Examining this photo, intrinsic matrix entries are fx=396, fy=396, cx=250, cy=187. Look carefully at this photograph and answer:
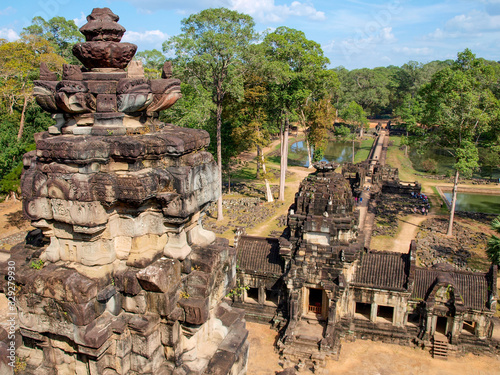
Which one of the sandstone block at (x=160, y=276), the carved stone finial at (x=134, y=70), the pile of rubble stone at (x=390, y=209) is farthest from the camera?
the pile of rubble stone at (x=390, y=209)

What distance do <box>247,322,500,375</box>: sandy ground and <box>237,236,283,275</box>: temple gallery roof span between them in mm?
3307

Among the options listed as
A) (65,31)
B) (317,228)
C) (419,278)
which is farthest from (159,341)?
(65,31)

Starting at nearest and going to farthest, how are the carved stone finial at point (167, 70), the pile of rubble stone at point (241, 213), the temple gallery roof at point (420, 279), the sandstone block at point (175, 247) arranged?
the sandstone block at point (175, 247)
the carved stone finial at point (167, 70)
the temple gallery roof at point (420, 279)
the pile of rubble stone at point (241, 213)

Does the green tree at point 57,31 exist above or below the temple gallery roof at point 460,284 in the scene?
above

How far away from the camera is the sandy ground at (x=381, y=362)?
53.9 ft

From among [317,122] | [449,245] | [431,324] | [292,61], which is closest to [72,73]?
[431,324]

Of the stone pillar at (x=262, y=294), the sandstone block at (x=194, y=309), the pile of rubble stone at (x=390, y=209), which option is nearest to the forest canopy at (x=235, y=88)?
the pile of rubble stone at (x=390, y=209)

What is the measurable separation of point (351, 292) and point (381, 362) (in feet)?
10.2

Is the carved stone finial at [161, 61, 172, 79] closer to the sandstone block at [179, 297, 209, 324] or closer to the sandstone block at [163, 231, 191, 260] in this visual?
the sandstone block at [163, 231, 191, 260]

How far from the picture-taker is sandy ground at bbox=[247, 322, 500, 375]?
16.4 m

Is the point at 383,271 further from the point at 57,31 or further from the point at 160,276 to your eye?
the point at 57,31

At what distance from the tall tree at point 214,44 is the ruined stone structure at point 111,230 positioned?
21.3m

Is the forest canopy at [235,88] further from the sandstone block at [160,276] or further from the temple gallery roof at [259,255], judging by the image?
the sandstone block at [160,276]

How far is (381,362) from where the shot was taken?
55.6 feet
